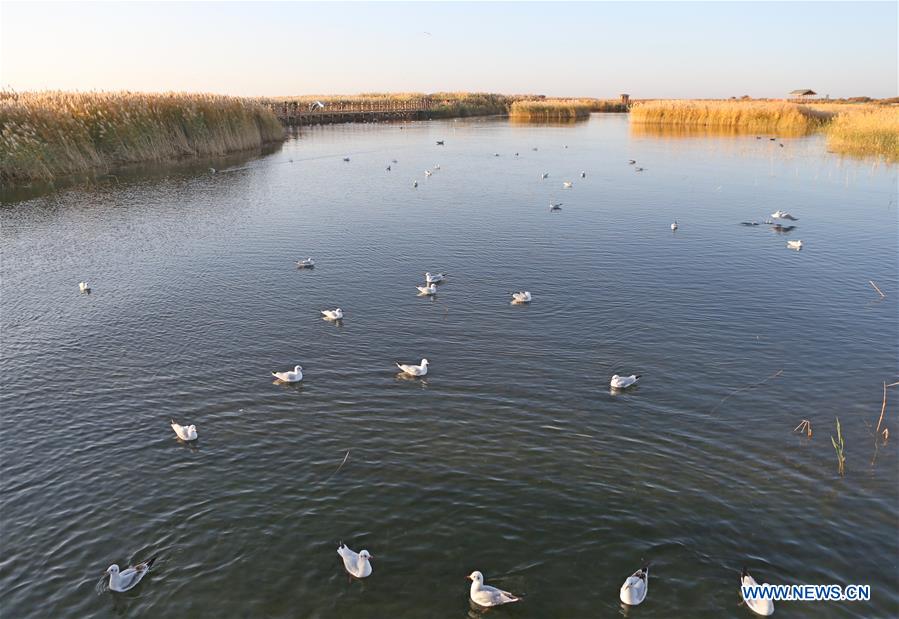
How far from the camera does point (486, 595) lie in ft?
33.8

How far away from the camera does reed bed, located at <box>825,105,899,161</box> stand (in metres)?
59.5

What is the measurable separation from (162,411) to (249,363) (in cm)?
332

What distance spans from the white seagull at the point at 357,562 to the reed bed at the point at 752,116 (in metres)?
91.2

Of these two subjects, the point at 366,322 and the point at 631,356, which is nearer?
the point at 631,356

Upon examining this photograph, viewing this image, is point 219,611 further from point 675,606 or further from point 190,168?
point 190,168

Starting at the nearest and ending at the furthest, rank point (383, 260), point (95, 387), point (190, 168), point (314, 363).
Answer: point (95, 387)
point (314, 363)
point (383, 260)
point (190, 168)

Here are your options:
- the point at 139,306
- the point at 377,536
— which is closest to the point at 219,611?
the point at 377,536

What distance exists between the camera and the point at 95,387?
17.5 metres

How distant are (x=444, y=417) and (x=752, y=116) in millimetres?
90250

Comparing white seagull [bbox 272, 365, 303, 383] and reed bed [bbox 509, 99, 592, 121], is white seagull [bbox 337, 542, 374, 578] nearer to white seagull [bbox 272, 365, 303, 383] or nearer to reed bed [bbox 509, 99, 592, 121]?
white seagull [bbox 272, 365, 303, 383]

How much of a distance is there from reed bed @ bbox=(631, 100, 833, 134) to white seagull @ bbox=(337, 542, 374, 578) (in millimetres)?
91232

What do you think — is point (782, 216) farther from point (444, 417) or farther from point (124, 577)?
point (124, 577)

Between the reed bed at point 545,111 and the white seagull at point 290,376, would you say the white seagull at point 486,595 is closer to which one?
the white seagull at point 290,376

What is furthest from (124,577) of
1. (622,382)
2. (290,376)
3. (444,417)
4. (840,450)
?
(840,450)
